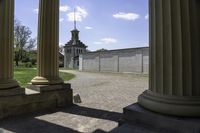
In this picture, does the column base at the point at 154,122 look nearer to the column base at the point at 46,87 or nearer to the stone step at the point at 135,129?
the stone step at the point at 135,129

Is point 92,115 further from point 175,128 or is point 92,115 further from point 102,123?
point 175,128

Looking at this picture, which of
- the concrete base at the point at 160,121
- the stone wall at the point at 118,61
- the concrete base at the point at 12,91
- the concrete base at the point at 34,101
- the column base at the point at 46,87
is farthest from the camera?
the stone wall at the point at 118,61

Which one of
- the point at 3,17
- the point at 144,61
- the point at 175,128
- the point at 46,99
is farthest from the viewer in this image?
the point at 144,61

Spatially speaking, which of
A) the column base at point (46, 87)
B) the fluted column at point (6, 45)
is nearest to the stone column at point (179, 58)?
the fluted column at point (6, 45)

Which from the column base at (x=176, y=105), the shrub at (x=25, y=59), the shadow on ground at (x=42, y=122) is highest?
the shrub at (x=25, y=59)

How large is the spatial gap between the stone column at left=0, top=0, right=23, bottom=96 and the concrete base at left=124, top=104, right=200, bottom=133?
3965 millimetres

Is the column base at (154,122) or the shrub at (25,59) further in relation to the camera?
the shrub at (25,59)

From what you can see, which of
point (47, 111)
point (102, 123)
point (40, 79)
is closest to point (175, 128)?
point (102, 123)

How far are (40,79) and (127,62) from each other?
27590 mm

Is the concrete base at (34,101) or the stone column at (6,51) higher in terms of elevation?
the stone column at (6,51)

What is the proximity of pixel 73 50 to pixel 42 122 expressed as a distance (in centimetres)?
5842

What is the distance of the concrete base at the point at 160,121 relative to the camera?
100 inches

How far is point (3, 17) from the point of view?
5945 mm

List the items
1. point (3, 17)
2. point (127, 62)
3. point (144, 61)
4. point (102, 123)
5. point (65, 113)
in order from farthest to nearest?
point (127, 62) < point (144, 61) < point (65, 113) < point (3, 17) < point (102, 123)
